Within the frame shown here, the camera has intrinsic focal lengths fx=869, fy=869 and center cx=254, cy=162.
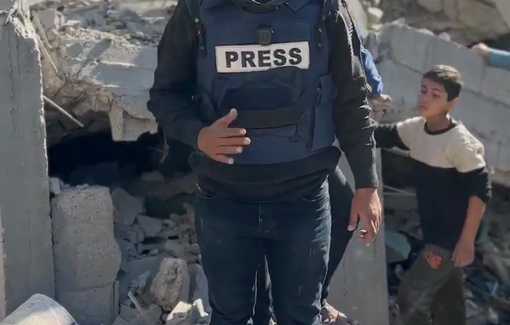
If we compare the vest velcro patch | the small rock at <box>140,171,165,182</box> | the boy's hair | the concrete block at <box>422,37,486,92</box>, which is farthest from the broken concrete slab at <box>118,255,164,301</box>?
the concrete block at <box>422,37,486,92</box>

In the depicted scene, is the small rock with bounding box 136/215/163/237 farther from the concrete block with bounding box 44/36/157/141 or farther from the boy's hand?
the boy's hand

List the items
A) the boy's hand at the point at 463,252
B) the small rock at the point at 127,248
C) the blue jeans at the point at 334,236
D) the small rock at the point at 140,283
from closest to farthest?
the blue jeans at the point at 334,236
the boy's hand at the point at 463,252
the small rock at the point at 140,283
the small rock at the point at 127,248

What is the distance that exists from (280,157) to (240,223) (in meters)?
0.25

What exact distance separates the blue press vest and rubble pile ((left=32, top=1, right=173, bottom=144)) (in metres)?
1.48

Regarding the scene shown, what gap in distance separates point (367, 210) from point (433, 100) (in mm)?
1170

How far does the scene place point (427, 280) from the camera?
3.89m

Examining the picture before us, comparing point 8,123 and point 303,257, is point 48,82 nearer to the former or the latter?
point 8,123

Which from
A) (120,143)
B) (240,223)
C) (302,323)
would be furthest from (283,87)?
(120,143)

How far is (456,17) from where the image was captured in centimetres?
571

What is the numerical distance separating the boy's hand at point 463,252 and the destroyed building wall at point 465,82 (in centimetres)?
113

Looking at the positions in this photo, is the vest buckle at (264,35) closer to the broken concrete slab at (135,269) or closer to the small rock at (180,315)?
the small rock at (180,315)

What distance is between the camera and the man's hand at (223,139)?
252 centimetres

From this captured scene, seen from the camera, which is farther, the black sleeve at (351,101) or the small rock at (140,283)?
the small rock at (140,283)

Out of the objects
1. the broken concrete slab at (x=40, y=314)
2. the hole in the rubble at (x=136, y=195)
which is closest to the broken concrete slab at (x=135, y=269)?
the hole in the rubble at (x=136, y=195)
